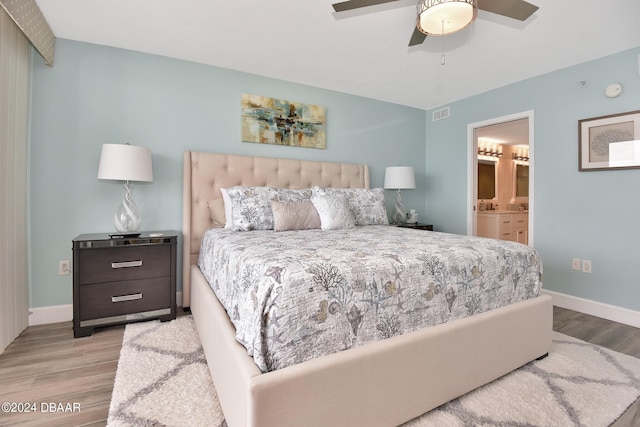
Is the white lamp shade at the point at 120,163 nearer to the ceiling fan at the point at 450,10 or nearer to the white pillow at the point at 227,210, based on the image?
the white pillow at the point at 227,210

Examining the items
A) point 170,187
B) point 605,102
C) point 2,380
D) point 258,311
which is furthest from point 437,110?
point 2,380

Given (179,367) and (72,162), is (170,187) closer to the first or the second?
(72,162)

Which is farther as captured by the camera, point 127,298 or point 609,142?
point 609,142

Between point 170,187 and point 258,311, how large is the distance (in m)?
2.25

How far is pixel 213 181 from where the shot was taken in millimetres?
2979

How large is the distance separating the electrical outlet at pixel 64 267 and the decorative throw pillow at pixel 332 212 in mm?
2129

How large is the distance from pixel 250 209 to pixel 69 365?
1522 millimetres

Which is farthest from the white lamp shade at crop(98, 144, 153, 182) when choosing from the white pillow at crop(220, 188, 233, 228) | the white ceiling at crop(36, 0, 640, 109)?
the white ceiling at crop(36, 0, 640, 109)

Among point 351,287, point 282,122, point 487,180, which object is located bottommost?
point 351,287

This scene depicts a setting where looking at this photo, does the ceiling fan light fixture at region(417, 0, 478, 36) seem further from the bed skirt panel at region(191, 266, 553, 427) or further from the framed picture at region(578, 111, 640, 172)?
the framed picture at region(578, 111, 640, 172)

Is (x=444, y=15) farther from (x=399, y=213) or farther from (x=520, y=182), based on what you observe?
(x=520, y=182)

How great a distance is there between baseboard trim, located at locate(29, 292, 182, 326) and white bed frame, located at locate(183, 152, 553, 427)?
1284 mm

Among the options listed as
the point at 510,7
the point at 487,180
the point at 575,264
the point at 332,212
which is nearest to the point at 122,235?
the point at 332,212

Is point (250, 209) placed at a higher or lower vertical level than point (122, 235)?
higher
